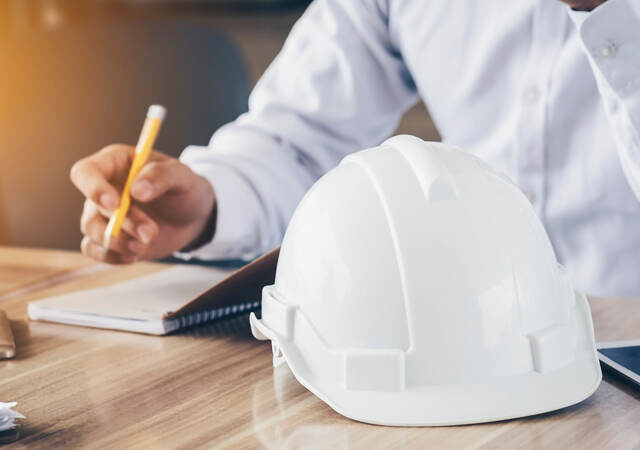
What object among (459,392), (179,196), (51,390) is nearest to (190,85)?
(179,196)

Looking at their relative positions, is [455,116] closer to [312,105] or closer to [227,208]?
[312,105]

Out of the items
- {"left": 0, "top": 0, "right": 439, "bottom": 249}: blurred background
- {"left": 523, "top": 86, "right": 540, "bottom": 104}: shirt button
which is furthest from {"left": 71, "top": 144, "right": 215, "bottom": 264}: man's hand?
{"left": 0, "top": 0, "right": 439, "bottom": 249}: blurred background

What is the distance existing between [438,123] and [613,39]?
0.50 metres

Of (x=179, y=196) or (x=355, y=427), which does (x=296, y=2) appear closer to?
(x=179, y=196)

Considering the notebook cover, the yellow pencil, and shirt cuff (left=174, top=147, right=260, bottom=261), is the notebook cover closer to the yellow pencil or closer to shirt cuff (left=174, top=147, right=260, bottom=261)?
the yellow pencil

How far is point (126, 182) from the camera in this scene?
79cm

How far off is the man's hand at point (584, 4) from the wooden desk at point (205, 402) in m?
0.23

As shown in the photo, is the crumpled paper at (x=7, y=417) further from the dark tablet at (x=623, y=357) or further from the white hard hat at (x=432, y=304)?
the dark tablet at (x=623, y=357)

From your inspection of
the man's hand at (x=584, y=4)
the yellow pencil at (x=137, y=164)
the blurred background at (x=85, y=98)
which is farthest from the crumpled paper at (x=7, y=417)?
the blurred background at (x=85, y=98)

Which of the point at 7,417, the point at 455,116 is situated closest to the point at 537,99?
the point at 455,116

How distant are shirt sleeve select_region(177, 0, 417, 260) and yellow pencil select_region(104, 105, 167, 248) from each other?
269mm

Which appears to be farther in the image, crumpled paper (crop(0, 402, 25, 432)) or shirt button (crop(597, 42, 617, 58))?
shirt button (crop(597, 42, 617, 58))

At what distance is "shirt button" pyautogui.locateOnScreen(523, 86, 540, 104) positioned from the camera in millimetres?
941

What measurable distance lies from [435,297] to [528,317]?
0.19ft
